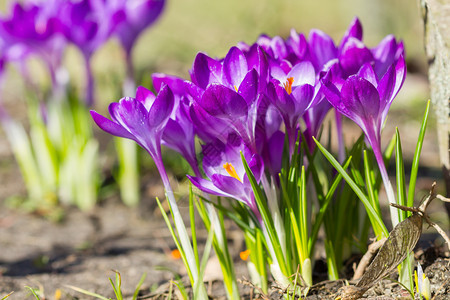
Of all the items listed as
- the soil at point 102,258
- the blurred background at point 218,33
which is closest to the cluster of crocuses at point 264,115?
the soil at point 102,258

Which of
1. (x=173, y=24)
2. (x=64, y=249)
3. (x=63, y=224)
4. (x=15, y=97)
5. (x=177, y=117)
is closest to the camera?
(x=177, y=117)

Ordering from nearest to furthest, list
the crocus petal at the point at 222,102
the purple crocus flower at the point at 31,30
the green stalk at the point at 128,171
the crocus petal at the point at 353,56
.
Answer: the crocus petal at the point at 222,102 → the crocus petal at the point at 353,56 → the purple crocus flower at the point at 31,30 → the green stalk at the point at 128,171

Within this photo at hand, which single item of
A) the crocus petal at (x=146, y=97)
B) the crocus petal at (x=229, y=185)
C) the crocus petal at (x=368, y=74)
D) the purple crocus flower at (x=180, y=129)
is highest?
the crocus petal at (x=146, y=97)

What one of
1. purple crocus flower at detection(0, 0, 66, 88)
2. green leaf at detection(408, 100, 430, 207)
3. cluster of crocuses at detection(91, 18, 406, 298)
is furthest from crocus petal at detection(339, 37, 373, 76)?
purple crocus flower at detection(0, 0, 66, 88)

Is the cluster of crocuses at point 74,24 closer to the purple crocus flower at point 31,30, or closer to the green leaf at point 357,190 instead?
the purple crocus flower at point 31,30

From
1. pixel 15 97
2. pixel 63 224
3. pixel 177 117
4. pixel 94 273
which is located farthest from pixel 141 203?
pixel 15 97

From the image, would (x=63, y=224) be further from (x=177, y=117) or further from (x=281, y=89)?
(x=281, y=89)

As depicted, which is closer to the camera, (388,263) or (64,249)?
(388,263)
